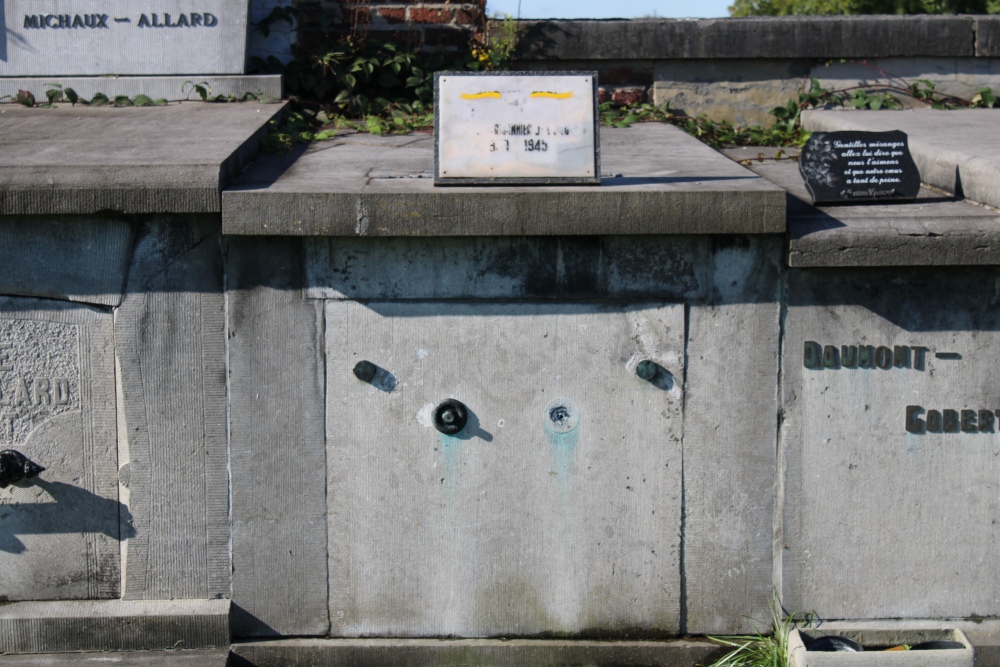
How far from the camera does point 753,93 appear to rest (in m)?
5.84

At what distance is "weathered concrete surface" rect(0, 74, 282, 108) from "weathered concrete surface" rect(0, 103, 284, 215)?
74 centimetres

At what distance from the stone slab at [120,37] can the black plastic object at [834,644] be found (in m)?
3.64

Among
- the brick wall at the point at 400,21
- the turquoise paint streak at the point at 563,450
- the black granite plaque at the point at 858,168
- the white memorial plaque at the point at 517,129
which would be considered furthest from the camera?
the brick wall at the point at 400,21

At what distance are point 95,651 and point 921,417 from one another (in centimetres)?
279

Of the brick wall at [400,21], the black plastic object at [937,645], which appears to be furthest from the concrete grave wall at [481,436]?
the brick wall at [400,21]

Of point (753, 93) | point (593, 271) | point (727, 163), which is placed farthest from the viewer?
point (753, 93)

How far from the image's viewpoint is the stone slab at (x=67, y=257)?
133 inches

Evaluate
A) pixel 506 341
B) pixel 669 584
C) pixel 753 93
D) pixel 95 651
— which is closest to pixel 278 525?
pixel 95 651

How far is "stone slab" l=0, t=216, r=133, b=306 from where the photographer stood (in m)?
3.38

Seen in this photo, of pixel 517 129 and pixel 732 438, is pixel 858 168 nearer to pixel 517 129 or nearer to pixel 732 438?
pixel 732 438

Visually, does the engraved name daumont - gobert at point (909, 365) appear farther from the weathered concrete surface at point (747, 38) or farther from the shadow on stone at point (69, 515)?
the weathered concrete surface at point (747, 38)

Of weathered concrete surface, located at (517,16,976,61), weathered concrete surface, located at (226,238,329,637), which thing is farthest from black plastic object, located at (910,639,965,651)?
weathered concrete surface, located at (517,16,976,61)

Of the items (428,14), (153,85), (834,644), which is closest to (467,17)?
(428,14)

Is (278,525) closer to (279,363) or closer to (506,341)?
(279,363)
